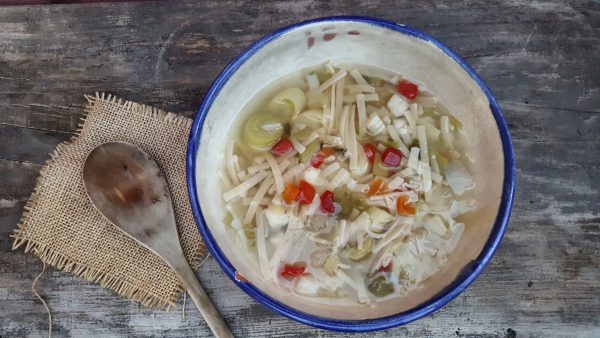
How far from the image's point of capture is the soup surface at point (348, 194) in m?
1.42

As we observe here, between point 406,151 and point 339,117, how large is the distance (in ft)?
0.63

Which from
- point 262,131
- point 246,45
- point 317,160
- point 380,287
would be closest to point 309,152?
point 317,160

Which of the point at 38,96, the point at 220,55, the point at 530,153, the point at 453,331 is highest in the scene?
the point at 38,96

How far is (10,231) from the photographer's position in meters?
1.71

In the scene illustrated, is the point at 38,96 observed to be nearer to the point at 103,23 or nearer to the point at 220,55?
the point at 103,23

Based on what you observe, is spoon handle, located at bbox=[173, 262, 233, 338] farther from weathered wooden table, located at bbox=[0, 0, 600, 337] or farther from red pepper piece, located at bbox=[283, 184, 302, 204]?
red pepper piece, located at bbox=[283, 184, 302, 204]

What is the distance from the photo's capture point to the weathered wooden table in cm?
168

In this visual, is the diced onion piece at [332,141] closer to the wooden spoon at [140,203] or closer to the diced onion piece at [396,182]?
the diced onion piece at [396,182]

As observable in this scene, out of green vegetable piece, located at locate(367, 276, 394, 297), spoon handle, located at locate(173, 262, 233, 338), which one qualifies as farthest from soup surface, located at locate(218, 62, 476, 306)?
spoon handle, located at locate(173, 262, 233, 338)

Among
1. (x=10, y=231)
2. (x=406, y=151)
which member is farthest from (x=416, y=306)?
(x=10, y=231)

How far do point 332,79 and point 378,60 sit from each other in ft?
0.43

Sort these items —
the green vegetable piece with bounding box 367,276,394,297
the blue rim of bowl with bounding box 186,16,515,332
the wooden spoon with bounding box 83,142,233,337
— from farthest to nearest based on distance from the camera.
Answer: the wooden spoon with bounding box 83,142,233,337 → the green vegetable piece with bounding box 367,276,394,297 → the blue rim of bowl with bounding box 186,16,515,332

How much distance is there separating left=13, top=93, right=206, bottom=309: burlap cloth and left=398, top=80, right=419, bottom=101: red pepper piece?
633 mm

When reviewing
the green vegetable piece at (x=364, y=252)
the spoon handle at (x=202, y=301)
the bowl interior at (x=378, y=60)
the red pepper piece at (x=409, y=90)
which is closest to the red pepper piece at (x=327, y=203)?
the green vegetable piece at (x=364, y=252)
